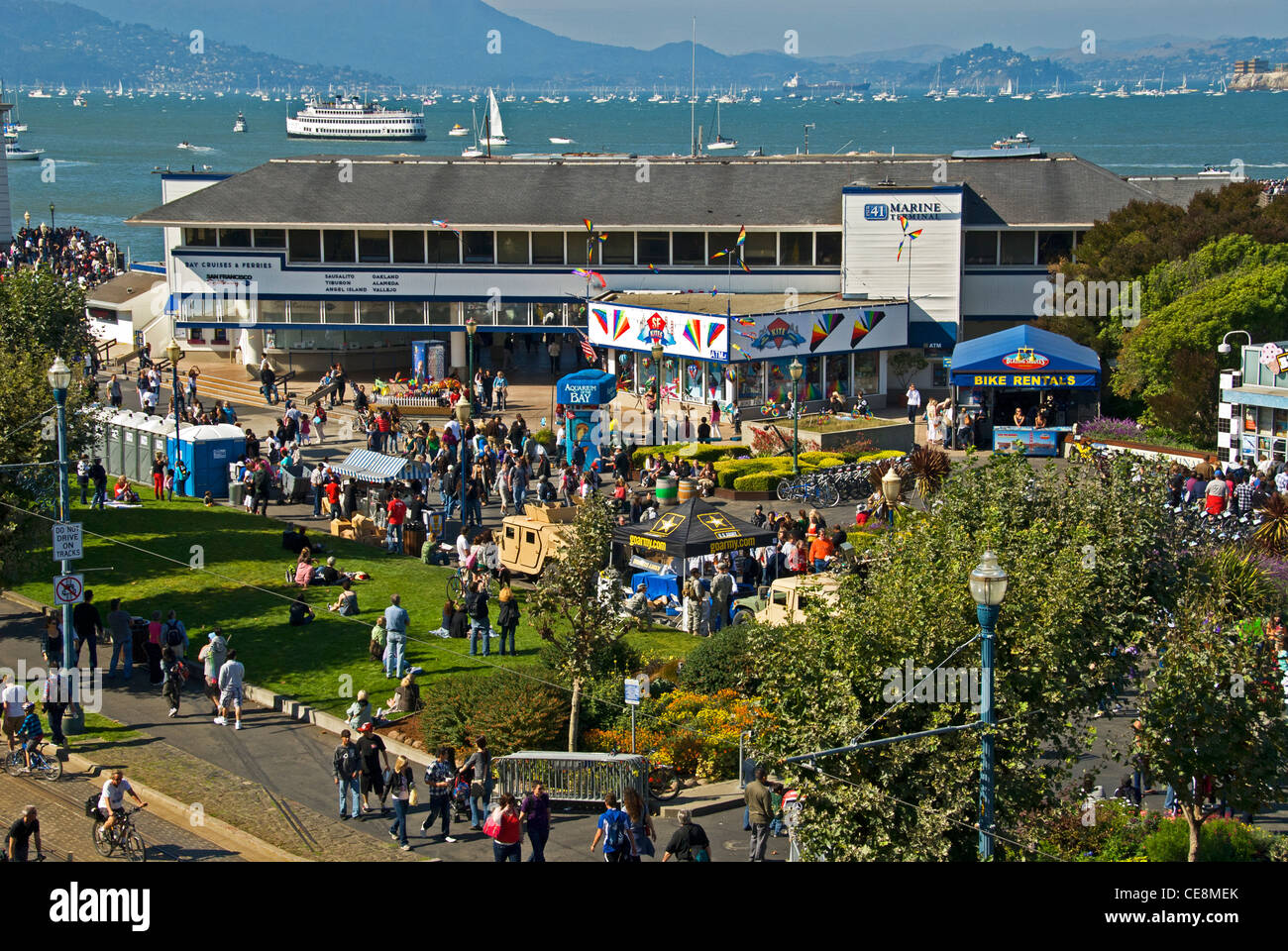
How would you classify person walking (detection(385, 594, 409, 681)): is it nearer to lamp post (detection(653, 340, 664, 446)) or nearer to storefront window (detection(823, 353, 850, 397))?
lamp post (detection(653, 340, 664, 446))

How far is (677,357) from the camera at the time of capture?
47.6 meters

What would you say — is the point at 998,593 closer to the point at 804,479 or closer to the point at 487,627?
the point at 487,627

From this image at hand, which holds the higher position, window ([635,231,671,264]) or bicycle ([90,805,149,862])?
window ([635,231,671,264])

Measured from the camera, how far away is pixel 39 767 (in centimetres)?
2098

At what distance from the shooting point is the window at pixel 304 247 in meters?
54.8

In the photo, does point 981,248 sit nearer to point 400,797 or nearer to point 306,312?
point 306,312

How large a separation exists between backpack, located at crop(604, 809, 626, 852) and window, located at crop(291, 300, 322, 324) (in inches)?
1563

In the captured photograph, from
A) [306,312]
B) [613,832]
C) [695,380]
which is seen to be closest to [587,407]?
[695,380]

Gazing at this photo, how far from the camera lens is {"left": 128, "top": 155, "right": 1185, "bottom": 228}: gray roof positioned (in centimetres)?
5331

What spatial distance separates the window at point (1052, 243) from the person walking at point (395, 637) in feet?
110

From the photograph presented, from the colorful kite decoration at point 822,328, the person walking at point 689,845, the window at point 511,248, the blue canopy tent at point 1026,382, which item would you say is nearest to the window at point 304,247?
the window at point 511,248

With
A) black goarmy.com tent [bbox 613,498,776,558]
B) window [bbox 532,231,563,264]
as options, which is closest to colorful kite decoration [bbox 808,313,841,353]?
window [bbox 532,231,563,264]

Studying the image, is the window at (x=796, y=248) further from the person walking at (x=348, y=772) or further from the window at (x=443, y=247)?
the person walking at (x=348, y=772)
